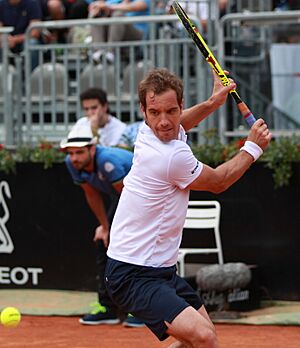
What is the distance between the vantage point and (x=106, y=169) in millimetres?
8516

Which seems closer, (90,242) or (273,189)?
A: (273,189)

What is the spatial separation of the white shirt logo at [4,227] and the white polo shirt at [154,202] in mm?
5239

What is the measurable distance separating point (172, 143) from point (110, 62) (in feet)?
18.2

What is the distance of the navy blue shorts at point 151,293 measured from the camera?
5.54 metres

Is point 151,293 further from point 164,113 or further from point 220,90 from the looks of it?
point 220,90

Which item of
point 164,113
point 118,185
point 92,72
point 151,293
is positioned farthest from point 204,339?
point 92,72

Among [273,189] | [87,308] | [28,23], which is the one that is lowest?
[87,308]

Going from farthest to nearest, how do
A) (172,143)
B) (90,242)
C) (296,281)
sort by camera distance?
(90,242), (296,281), (172,143)

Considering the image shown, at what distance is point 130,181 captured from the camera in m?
5.73

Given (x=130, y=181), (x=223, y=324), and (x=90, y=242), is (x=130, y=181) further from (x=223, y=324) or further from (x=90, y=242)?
(x=90, y=242)

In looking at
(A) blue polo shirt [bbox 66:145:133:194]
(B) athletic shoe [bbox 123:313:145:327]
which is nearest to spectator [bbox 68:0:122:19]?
(A) blue polo shirt [bbox 66:145:133:194]

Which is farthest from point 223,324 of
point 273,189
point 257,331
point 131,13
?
point 131,13

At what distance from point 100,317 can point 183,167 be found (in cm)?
404

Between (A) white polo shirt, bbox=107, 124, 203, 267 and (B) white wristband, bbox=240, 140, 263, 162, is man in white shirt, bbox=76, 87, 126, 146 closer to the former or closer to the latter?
(A) white polo shirt, bbox=107, 124, 203, 267
